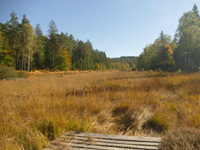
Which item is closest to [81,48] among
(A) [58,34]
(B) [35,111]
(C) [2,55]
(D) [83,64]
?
(D) [83,64]

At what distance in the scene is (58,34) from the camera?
30828 mm

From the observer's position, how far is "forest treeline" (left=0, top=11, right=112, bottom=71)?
21.5 meters

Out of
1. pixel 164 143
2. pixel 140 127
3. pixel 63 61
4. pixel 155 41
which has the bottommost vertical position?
pixel 140 127

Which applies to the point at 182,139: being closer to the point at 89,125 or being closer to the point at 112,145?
the point at 112,145

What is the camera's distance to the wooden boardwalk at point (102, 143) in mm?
1345

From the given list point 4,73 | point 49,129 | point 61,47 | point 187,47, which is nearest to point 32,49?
point 61,47

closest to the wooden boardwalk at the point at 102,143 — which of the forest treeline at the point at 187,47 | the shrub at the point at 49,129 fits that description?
the shrub at the point at 49,129

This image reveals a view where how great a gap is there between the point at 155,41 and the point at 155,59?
637cm

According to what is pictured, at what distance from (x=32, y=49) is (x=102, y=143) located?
26891mm

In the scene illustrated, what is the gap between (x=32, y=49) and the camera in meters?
21.9

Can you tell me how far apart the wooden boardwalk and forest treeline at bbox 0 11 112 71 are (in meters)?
23.6

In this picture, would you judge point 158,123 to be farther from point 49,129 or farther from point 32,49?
point 32,49

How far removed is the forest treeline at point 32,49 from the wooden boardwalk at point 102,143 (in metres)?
23.6

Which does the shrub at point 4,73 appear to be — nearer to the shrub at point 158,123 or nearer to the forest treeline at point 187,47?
the shrub at point 158,123
